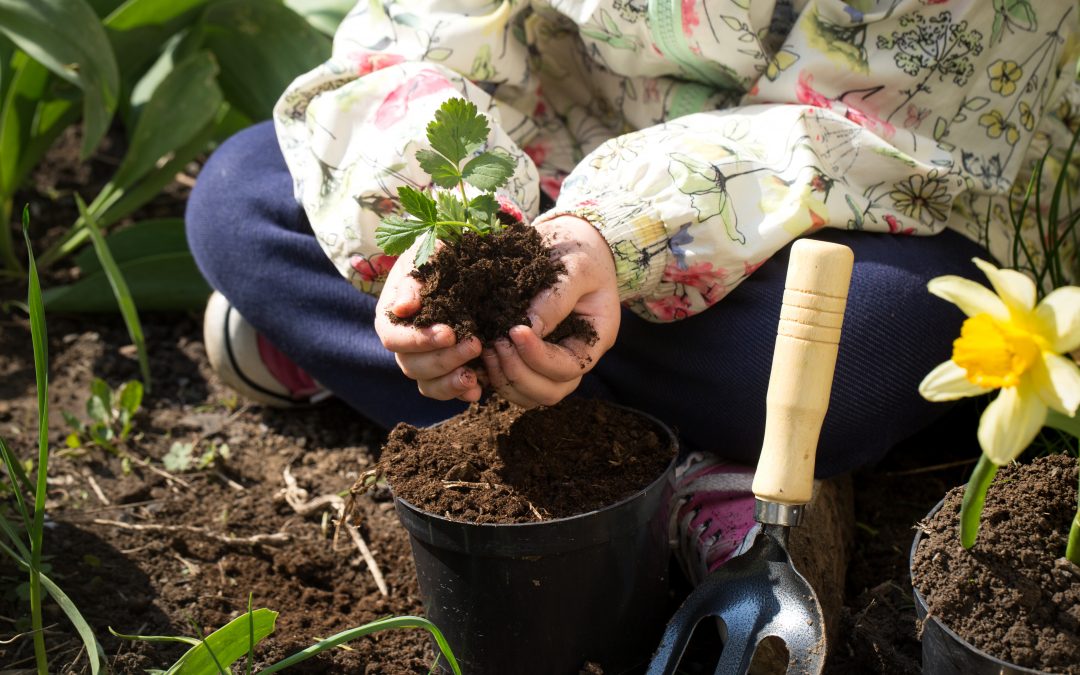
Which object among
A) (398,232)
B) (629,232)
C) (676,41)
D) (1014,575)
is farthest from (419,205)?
(1014,575)

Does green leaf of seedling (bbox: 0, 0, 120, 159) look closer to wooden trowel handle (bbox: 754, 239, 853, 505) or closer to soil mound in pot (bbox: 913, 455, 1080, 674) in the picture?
wooden trowel handle (bbox: 754, 239, 853, 505)

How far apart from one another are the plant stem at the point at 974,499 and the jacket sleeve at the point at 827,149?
16.2 inches

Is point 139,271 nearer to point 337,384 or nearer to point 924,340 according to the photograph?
point 337,384

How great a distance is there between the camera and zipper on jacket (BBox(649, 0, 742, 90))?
4.08 ft

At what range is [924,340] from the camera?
1186 mm

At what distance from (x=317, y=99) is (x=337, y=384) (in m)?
0.38

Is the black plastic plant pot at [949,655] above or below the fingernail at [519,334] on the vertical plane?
below

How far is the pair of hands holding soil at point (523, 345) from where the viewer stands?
964 millimetres

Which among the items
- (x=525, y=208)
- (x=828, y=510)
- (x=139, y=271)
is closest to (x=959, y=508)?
(x=828, y=510)

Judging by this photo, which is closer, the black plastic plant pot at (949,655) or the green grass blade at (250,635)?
the black plastic plant pot at (949,655)

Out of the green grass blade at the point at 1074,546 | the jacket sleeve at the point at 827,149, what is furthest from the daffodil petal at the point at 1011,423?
the jacket sleeve at the point at 827,149

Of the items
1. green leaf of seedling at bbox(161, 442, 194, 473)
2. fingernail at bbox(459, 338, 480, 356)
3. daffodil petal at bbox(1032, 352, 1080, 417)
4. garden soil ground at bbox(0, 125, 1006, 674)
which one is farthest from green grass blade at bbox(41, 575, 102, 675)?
daffodil petal at bbox(1032, 352, 1080, 417)

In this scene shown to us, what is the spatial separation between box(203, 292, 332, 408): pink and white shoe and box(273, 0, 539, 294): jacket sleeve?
314mm

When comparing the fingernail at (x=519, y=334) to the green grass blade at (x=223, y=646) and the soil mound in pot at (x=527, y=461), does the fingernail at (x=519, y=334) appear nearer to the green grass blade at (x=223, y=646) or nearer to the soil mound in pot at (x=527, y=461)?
the soil mound in pot at (x=527, y=461)
